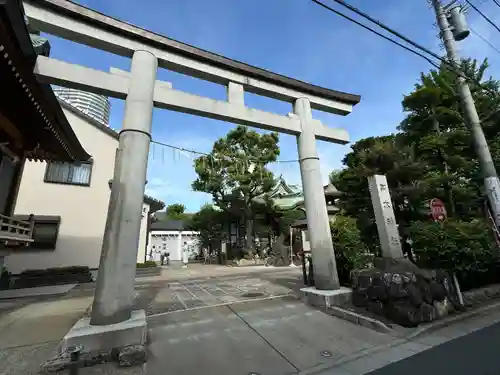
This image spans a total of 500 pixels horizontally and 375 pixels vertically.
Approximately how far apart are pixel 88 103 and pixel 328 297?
18.7 m

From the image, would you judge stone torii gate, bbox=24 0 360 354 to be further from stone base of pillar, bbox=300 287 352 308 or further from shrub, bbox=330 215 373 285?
shrub, bbox=330 215 373 285

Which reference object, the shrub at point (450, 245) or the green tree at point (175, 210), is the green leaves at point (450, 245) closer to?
the shrub at point (450, 245)

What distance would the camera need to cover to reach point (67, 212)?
40.2 feet

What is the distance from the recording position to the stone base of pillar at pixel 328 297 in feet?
17.8

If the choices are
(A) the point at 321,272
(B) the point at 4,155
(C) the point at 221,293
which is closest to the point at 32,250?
(B) the point at 4,155

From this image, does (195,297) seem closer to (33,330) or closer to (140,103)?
(33,330)

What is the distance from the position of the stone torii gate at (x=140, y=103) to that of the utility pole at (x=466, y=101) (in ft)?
15.5

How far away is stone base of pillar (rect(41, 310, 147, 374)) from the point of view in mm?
3100

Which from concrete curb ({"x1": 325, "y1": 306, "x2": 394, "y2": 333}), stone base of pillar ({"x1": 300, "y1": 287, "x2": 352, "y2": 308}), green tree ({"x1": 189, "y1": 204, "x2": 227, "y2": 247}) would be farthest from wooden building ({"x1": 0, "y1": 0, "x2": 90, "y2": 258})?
green tree ({"x1": 189, "y1": 204, "x2": 227, "y2": 247})

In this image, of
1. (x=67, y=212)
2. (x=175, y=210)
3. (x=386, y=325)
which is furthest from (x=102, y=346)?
(x=175, y=210)

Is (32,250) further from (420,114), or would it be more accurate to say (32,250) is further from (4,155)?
(420,114)

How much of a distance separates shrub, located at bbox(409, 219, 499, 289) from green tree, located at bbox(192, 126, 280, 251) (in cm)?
1411

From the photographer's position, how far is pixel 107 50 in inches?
200

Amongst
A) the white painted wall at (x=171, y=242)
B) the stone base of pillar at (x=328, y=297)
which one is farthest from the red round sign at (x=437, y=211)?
the white painted wall at (x=171, y=242)
